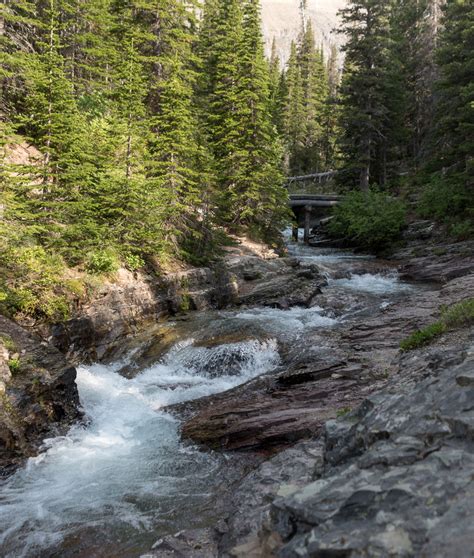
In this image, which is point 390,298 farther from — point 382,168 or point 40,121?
point 382,168

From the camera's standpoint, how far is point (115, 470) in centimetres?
785

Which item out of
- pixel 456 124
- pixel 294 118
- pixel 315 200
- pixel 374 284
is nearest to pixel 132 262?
pixel 374 284

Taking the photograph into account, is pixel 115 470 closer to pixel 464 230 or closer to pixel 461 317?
pixel 461 317

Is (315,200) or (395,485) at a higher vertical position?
(315,200)

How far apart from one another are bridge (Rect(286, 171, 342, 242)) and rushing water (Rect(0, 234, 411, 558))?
19876 mm

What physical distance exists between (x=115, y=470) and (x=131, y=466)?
11.5 inches

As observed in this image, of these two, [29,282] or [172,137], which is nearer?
[29,282]

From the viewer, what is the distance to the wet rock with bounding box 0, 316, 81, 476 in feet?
26.6

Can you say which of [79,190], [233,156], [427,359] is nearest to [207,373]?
[427,359]

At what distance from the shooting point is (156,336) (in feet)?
47.5

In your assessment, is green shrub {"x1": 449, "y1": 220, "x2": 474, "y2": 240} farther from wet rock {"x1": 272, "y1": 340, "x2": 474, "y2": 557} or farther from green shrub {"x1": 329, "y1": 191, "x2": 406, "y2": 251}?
wet rock {"x1": 272, "y1": 340, "x2": 474, "y2": 557}

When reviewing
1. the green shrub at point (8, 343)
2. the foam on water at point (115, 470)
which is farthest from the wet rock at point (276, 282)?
the green shrub at point (8, 343)

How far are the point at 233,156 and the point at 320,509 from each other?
2318cm

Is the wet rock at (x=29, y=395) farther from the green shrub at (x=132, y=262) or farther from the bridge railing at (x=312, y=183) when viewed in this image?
the bridge railing at (x=312, y=183)
